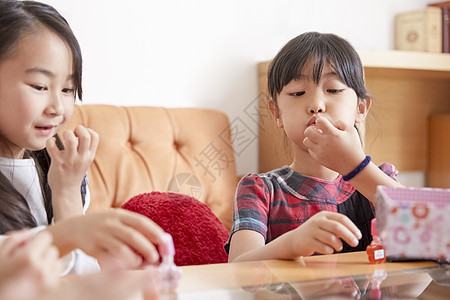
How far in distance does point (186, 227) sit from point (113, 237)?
0.77 metres

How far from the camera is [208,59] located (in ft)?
6.65

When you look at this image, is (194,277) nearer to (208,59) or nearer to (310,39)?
(310,39)

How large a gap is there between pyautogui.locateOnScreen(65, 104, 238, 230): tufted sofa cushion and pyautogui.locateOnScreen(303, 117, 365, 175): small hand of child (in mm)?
938

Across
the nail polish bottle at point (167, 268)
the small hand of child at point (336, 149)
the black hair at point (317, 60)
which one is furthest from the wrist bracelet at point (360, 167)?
the nail polish bottle at point (167, 268)

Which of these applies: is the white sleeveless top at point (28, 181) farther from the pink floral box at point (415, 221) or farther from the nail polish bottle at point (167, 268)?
the pink floral box at point (415, 221)

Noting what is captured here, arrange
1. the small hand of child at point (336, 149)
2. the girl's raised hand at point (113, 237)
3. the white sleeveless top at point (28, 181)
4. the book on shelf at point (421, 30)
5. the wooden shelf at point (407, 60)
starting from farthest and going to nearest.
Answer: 1. the book on shelf at point (421, 30)
2. the wooden shelf at point (407, 60)
3. the white sleeveless top at point (28, 181)
4. the small hand of child at point (336, 149)
5. the girl's raised hand at point (113, 237)

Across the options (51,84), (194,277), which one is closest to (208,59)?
(51,84)

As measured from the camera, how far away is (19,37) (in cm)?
86

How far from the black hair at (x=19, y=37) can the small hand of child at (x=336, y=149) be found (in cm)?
41

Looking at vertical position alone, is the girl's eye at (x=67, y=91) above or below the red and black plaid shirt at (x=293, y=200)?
above

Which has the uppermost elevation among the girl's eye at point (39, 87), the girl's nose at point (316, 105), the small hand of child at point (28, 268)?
the girl's eye at point (39, 87)

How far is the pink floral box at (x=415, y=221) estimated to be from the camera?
0.59m

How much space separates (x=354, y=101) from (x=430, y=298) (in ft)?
1.91

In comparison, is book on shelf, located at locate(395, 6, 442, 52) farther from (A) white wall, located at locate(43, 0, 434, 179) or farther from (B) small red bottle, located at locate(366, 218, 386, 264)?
(B) small red bottle, located at locate(366, 218, 386, 264)
